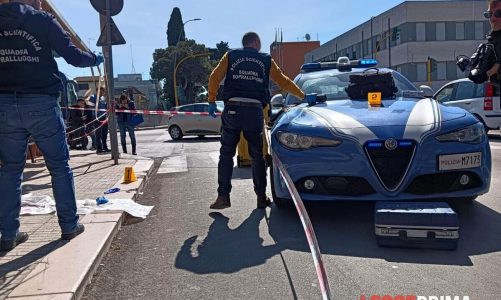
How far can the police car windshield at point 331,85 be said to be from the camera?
6.25 m

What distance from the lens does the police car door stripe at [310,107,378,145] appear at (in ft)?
14.7

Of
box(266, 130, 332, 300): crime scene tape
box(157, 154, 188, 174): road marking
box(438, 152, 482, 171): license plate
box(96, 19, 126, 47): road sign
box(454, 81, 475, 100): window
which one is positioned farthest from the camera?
box(454, 81, 475, 100): window

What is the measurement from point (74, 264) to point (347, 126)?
2.55 m

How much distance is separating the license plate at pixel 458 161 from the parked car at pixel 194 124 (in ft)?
45.4

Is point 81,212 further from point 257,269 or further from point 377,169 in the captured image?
point 377,169

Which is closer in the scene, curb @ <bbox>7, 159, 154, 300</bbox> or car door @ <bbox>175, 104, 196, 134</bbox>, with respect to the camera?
curb @ <bbox>7, 159, 154, 300</bbox>

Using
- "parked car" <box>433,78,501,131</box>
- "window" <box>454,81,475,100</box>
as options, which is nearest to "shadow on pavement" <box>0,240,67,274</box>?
"parked car" <box>433,78,501,131</box>

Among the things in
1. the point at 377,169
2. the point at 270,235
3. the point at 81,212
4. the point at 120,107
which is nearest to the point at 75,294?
the point at 270,235

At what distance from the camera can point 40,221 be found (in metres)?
5.09

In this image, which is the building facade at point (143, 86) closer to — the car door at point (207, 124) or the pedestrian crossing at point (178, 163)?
the car door at point (207, 124)

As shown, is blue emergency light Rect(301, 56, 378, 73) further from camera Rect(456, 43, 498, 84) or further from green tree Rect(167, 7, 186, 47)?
green tree Rect(167, 7, 186, 47)

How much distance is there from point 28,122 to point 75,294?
160 cm

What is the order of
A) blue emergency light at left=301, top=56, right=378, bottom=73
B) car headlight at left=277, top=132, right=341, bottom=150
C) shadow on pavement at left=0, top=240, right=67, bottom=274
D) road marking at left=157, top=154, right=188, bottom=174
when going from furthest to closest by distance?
road marking at left=157, top=154, right=188, bottom=174 → blue emergency light at left=301, top=56, right=378, bottom=73 → car headlight at left=277, top=132, right=341, bottom=150 → shadow on pavement at left=0, top=240, right=67, bottom=274

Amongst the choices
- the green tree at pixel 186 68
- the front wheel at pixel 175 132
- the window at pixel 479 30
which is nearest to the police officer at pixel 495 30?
the front wheel at pixel 175 132
